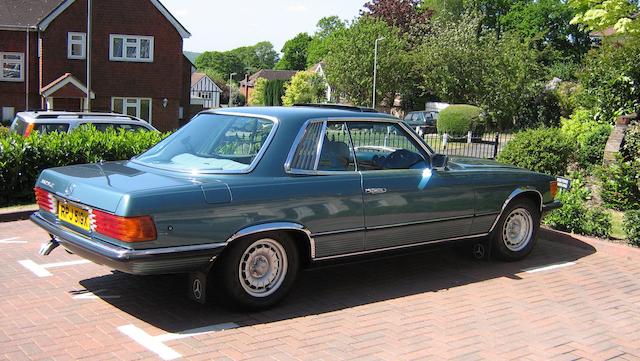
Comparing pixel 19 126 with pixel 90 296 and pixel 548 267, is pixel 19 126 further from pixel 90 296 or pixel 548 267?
pixel 548 267

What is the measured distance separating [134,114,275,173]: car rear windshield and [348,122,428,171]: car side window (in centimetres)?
93

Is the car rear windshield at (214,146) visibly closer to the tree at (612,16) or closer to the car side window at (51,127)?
the car side window at (51,127)

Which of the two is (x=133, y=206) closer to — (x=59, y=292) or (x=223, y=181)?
(x=223, y=181)

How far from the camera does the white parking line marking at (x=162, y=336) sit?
169 inches

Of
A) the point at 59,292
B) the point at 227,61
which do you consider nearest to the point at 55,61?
the point at 59,292

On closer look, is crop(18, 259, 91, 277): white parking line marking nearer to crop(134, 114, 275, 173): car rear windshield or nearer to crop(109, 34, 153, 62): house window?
crop(134, 114, 275, 173): car rear windshield

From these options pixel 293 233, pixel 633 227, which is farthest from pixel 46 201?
pixel 633 227

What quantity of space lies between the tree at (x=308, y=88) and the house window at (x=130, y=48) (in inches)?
1303

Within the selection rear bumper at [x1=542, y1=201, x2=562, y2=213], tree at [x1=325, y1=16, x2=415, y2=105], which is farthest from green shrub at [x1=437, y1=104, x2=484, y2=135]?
rear bumper at [x1=542, y1=201, x2=562, y2=213]

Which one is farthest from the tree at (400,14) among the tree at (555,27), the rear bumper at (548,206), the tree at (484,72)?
the rear bumper at (548,206)

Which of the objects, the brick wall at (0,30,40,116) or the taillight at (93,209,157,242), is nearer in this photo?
the taillight at (93,209,157,242)

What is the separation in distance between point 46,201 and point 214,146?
4.95 ft

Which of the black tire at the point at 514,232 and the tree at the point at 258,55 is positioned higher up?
the tree at the point at 258,55

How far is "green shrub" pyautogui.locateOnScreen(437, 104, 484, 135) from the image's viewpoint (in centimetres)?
3172
